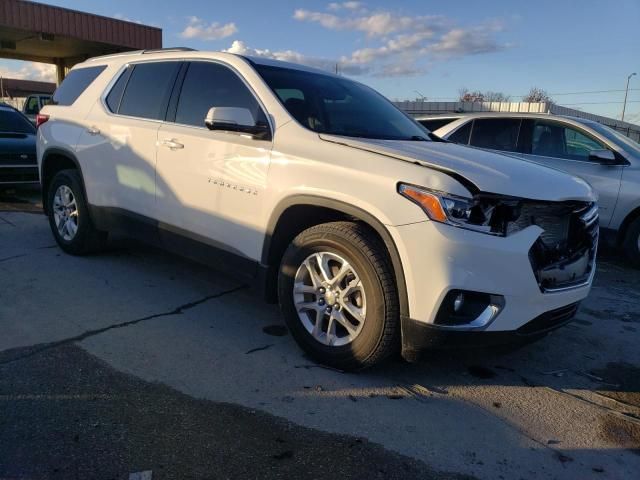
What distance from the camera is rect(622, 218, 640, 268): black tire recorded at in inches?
252

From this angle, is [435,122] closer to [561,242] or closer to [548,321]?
[561,242]

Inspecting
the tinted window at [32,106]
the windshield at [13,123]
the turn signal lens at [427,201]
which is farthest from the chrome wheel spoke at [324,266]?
the tinted window at [32,106]

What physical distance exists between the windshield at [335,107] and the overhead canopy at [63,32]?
58.2 ft

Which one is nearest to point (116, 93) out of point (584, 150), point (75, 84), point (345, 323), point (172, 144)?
point (75, 84)

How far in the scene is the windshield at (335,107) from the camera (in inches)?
150

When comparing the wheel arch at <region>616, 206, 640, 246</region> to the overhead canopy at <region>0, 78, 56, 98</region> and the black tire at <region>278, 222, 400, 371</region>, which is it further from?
the overhead canopy at <region>0, 78, 56, 98</region>

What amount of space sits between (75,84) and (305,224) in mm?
3567

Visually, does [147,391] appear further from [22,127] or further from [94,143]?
[22,127]

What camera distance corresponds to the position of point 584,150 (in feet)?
22.7

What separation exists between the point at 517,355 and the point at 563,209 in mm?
1182

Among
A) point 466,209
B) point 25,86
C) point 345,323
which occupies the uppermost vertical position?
point 25,86

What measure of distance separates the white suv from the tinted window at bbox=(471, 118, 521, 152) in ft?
11.0

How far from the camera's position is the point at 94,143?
5031 mm

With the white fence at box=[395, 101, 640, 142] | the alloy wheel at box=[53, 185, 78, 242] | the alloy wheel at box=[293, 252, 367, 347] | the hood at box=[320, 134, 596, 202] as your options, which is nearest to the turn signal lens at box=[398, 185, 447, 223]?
the hood at box=[320, 134, 596, 202]
